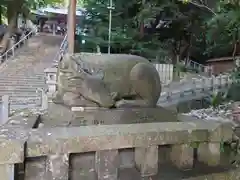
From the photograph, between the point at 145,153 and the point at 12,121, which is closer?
the point at 145,153

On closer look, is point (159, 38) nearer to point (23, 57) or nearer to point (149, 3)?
point (149, 3)

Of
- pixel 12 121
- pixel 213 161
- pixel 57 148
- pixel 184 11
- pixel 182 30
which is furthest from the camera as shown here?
pixel 182 30

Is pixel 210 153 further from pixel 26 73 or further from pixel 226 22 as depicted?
pixel 26 73

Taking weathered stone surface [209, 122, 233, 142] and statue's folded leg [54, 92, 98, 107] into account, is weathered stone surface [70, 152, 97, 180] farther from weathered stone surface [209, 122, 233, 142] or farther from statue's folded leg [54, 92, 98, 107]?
weathered stone surface [209, 122, 233, 142]

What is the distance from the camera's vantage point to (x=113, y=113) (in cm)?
210

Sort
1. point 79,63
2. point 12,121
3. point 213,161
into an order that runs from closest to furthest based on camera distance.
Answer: point 213,161, point 12,121, point 79,63

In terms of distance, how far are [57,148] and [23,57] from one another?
1458 centimetres

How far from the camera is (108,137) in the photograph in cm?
152

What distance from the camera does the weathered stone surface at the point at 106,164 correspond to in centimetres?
153

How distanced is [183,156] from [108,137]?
570 mm

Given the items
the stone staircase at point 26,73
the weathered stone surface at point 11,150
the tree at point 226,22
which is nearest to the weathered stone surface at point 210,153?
the weathered stone surface at point 11,150

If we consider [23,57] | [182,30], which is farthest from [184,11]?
[23,57]

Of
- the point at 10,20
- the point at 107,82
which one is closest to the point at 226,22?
the point at 107,82

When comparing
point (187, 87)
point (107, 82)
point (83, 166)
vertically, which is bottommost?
Answer: point (187, 87)
